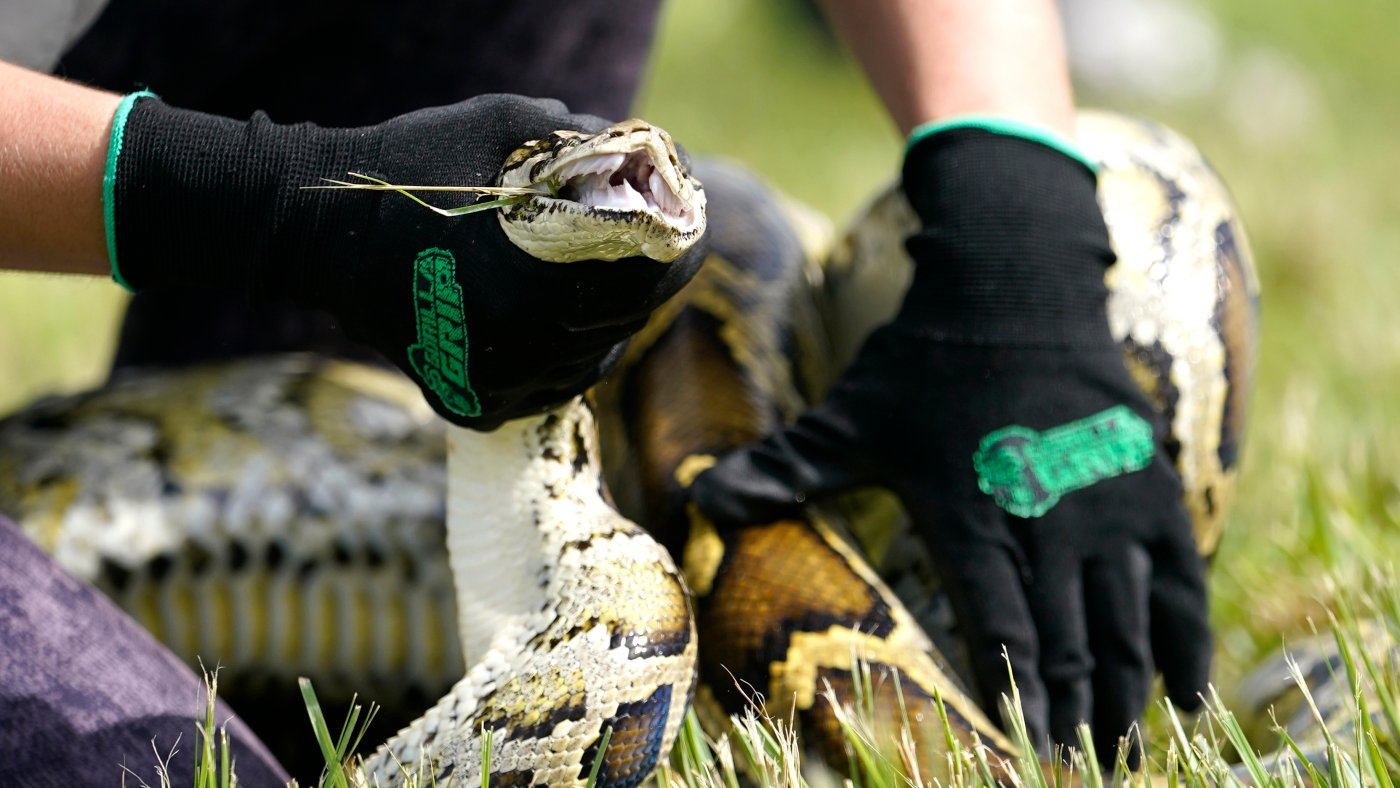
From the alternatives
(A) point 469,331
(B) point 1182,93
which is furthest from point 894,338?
(B) point 1182,93

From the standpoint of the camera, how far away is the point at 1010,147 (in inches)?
109

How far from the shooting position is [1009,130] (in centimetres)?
280

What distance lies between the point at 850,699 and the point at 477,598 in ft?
2.48

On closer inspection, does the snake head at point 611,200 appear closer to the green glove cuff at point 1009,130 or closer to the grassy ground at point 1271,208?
the green glove cuff at point 1009,130

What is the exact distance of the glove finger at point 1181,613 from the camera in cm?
269

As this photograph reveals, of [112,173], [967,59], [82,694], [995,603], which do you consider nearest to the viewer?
[112,173]

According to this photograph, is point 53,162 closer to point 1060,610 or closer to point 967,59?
point 967,59

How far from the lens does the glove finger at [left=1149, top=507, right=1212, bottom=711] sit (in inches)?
106

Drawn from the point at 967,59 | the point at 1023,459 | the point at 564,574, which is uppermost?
the point at 967,59

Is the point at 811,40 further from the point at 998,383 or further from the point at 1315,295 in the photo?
the point at 998,383

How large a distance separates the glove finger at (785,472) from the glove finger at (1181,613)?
0.64m

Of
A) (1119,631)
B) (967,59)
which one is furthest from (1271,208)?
(1119,631)

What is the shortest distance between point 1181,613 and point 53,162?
2265mm

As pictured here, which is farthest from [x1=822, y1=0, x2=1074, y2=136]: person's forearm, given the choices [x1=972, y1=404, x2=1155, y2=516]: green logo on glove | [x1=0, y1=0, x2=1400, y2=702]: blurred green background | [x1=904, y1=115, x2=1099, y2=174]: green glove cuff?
[x1=0, y1=0, x2=1400, y2=702]: blurred green background
